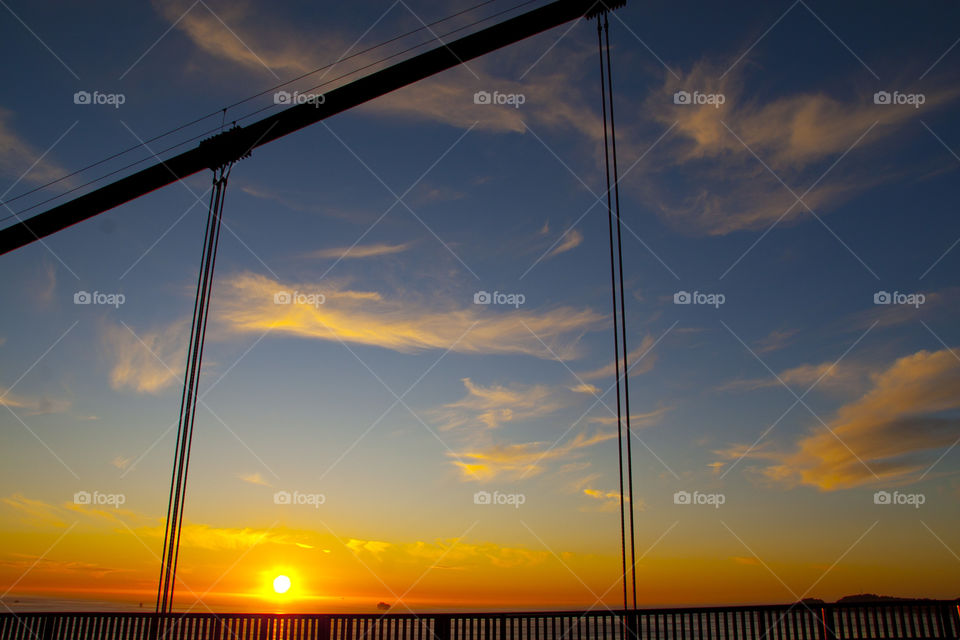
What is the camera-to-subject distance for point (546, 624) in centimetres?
993

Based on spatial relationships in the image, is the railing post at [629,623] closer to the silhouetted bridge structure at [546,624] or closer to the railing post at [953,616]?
the silhouetted bridge structure at [546,624]

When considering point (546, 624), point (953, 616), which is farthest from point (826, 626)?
point (546, 624)

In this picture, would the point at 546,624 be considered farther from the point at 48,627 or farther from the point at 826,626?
the point at 48,627

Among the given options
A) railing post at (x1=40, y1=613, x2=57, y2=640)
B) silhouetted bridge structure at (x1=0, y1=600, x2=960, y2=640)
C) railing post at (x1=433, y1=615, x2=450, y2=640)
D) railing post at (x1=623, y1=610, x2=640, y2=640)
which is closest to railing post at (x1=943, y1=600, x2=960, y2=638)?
silhouetted bridge structure at (x1=0, y1=600, x2=960, y2=640)

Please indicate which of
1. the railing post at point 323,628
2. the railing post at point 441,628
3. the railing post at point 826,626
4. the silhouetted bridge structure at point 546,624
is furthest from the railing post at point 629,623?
the railing post at point 323,628

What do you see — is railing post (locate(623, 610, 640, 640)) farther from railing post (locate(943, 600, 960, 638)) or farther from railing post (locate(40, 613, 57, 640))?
railing post (locate(40, 613, 57, 640))

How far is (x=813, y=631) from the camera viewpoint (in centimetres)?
1009

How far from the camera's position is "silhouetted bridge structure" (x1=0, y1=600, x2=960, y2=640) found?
32.1 feet

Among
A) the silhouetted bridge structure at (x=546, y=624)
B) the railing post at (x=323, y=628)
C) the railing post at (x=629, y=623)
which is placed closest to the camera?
the railing post at (x=629, y=623)

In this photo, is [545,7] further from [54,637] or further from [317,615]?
[54,637]

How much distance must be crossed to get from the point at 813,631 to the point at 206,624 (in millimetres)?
9606

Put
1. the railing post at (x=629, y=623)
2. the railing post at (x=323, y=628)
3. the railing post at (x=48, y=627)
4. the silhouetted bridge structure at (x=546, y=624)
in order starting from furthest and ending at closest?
the railing post at (x=48, y=627)
the railing post at (x=323, y=628)
the silhouetted bridge structure at (x=546, y=624)
the railing post at (x=629, y=623)

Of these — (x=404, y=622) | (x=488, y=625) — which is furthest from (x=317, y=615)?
(x=488, y=625)

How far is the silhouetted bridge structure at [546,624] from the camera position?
32.1 ft
